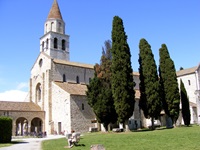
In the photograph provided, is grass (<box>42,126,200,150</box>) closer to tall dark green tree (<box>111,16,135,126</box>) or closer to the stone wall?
tall dark green tree (<box>111,16,135,126</box>)

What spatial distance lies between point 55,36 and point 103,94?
29.1 m

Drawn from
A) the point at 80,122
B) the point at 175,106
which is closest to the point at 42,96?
the point at 80,122

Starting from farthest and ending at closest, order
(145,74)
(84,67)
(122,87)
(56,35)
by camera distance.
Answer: (56,35)
(84,67)
(145,74)
(122,87)

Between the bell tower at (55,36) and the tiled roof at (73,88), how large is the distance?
14.6 m

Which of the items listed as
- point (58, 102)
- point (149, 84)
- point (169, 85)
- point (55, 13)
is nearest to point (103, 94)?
point (149, 84)

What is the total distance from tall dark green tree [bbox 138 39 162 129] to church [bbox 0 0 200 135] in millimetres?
10430

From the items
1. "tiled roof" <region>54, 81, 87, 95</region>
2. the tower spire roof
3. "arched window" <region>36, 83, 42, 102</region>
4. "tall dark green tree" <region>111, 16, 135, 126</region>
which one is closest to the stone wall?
"tiled roof" <region>54, 81, 87, 95</region>

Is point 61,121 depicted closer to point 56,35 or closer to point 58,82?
point 58,82

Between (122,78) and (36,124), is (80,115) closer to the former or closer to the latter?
(36,124)

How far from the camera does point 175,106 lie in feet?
116

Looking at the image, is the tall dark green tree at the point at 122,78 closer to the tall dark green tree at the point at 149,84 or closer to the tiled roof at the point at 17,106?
the tall dark green tree at the point at 149,84

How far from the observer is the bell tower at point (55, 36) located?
192 feet

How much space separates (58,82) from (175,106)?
2120 centimetres

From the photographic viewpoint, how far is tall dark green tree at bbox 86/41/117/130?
114 ft
